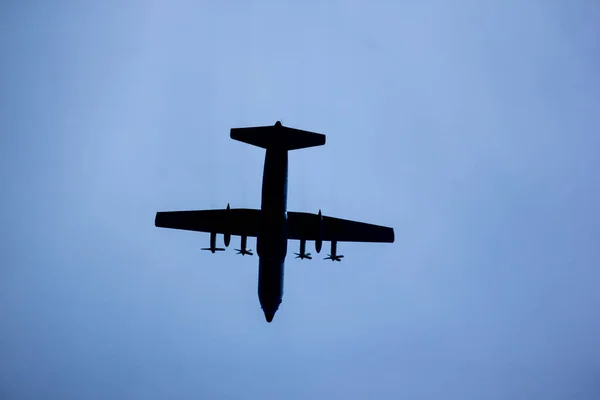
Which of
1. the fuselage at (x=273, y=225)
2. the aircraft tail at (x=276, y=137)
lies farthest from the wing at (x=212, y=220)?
the aircraft tail at (x=276, y=137)

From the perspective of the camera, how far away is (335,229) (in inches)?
1379

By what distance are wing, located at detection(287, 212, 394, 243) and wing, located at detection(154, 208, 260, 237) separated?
9.38 ft

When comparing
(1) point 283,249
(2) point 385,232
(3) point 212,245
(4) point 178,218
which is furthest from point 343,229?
(4) point 178,218

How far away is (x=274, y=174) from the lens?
27.2 metres

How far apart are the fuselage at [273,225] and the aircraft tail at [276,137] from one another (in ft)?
Answer: 1.92

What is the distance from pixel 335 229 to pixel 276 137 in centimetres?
1075

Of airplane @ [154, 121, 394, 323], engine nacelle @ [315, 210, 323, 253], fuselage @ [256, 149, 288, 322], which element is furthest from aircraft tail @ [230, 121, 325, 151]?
engine nacelle @ [315, 210, 323, 253]

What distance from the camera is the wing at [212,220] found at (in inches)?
1318

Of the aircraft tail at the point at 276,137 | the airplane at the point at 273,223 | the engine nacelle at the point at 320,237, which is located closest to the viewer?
the aircraft tail at the point at 276,137

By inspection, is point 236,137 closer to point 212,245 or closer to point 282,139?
point 282,139

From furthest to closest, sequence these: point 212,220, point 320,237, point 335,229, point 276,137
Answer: point 335,229
point 212,220
point 320,237
point 276,137

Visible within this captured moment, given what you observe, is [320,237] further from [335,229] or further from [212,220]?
[212,220]

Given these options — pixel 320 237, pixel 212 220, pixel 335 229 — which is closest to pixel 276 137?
pixel 320 237

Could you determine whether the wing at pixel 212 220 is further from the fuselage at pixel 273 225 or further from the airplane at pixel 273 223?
the fuselage at pixel 273 225
